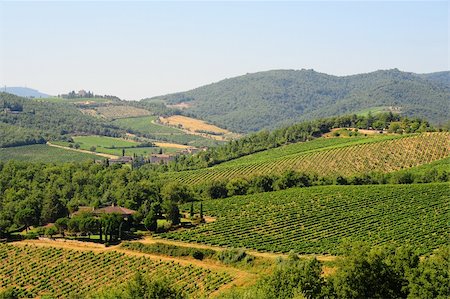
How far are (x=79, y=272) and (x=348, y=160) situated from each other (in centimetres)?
5871

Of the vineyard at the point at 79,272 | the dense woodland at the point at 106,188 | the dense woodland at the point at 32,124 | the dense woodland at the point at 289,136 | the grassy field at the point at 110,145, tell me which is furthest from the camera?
the grassy field at the point at 110,145

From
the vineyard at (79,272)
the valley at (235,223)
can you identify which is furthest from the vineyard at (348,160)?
the vineyard at (79,272)

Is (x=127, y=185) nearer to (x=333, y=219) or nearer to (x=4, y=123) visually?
(x=333, y=219)

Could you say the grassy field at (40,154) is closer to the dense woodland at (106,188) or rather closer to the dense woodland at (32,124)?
the dense woodland at (32,124)

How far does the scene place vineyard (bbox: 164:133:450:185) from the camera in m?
99.6

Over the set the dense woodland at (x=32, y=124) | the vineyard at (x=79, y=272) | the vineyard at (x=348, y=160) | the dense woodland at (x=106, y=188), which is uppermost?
the dense woodland at (x=32, y=124)

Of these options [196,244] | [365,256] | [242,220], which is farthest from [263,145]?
[365,256]

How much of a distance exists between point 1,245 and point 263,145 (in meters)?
71.3

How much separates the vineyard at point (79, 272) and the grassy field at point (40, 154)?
2820 inches

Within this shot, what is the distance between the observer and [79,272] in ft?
191

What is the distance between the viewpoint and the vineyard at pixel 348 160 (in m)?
99.6

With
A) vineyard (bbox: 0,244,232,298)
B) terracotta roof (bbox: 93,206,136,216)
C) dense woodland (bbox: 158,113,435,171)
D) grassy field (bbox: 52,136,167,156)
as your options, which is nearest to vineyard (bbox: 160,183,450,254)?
vineyard (bbox: 0,244,232,298)

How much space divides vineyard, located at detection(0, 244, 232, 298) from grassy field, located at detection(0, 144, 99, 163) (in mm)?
71618

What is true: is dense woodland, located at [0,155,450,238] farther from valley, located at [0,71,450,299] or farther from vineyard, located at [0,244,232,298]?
vineyard, located at [0,244,232,298]
